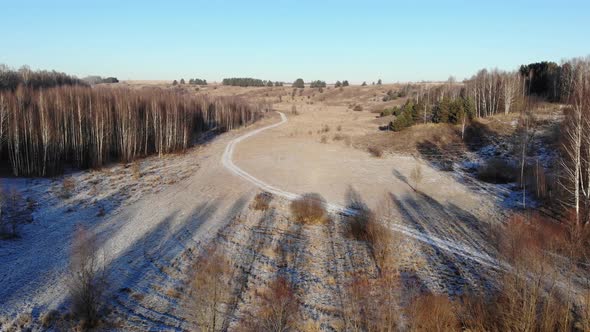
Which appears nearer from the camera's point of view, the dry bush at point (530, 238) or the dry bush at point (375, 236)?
the dry bush at point (530, 238)

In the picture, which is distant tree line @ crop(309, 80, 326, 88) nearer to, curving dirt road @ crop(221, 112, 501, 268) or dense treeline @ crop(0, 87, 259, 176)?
dense treeline @ crop(0, 87, 259, 176)

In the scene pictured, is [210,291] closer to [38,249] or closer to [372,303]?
[372,303]

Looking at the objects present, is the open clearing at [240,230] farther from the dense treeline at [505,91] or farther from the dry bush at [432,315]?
the dense treeline at [505,91]

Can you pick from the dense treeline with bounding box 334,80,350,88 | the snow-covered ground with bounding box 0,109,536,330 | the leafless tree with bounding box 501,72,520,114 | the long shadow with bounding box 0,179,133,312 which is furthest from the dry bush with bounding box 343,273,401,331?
the dense treeline with bounding box 334,80,350,88

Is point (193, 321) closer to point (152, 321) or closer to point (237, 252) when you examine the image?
point (152, 321)

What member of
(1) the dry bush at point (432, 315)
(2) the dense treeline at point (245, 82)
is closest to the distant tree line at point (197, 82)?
(2) the dense treeline at point (245, 82)

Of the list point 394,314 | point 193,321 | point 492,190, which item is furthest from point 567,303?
point 492,190

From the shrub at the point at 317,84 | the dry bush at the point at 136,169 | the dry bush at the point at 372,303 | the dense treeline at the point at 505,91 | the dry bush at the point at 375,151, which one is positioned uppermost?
the shrub at the point at 317,84
